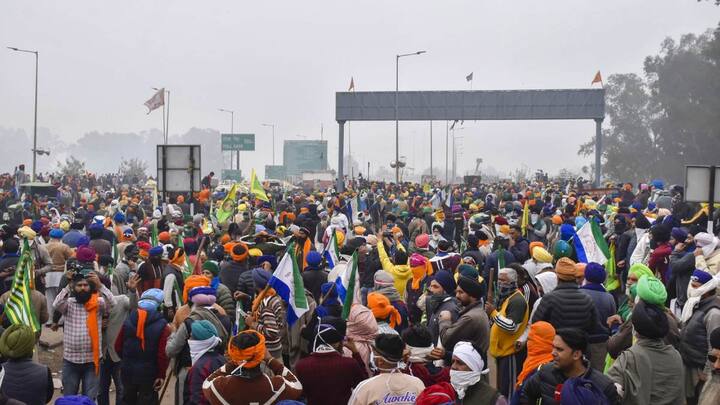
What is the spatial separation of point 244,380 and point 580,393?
2300 millimetres

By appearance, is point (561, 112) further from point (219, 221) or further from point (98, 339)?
point (98, 339)

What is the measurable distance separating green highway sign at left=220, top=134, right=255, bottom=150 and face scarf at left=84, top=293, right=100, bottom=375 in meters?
86.1

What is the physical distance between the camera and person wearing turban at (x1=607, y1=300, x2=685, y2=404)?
Answer: 6.01 meters

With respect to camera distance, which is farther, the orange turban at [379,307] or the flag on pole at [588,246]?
the flag on pole at [588,246]

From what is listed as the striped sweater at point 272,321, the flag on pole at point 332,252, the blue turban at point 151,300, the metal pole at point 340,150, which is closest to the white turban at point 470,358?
the striped sweater at point 272,321

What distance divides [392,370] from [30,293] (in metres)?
5.15

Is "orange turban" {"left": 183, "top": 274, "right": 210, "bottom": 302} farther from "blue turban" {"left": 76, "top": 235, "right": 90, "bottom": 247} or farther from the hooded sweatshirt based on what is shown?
"blue turban" {"left": 76, "top": 235, "right": 90, "bottom": 247}

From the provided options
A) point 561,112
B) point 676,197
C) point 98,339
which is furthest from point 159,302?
point 561,112

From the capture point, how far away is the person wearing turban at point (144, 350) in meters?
8.32

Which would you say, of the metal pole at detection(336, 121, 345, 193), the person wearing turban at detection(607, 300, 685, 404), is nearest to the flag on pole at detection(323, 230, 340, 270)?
the person wearing turban at detection(607, 300, 685, 404)

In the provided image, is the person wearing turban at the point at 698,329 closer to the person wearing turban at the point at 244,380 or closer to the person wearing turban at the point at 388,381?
the person wearing turban at the point at 388,381

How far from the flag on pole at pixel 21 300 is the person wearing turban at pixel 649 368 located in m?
5.92

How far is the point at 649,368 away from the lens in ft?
20.0

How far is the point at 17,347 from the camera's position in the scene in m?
6.61
